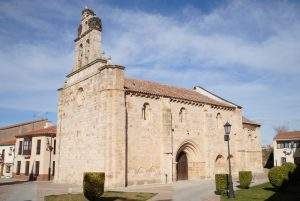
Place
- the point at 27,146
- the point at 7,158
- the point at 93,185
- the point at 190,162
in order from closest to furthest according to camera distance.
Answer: the point at 93,185 → the point at 190,162 → the point at 27,146 → the point at 7,158

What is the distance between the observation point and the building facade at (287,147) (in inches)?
1982

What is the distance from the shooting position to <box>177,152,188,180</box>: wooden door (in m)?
30.3

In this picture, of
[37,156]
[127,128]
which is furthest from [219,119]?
[37,156]

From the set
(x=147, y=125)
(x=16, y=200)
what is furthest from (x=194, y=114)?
(x=16, y=200)

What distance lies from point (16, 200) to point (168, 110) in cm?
1456

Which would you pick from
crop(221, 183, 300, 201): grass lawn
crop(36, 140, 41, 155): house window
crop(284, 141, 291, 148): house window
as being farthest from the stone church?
crop(284, 141, 291, 148): house window

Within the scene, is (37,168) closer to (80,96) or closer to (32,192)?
(80,96)

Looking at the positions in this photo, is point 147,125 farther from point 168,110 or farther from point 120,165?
point 120,165

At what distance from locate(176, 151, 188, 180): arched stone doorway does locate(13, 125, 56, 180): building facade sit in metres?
17.5

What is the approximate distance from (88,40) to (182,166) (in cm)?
1511

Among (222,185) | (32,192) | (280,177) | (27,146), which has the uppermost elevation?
(27,146)

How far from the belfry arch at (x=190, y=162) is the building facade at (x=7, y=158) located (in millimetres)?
29259

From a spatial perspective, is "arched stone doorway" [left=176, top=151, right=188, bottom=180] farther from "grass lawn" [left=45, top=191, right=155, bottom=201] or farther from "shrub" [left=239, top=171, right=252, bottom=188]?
"grass lawn" [left=45, top=191, right=155, bottom=201]

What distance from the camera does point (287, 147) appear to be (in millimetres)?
51812
